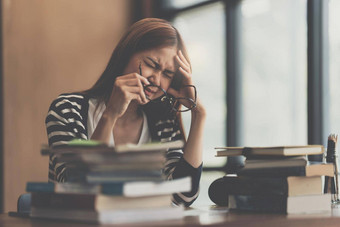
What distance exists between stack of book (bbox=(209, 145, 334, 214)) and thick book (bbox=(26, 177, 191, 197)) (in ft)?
0.94

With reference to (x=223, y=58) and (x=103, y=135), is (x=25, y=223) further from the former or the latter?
(x=223, y=58)

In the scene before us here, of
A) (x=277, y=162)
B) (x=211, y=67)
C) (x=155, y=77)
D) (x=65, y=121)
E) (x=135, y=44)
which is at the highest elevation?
(x=211, y=67)

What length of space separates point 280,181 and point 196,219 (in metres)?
0.27

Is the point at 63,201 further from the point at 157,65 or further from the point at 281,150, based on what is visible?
the point at 157,65

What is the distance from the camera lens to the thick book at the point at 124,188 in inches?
37.3

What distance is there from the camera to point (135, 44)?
1839mm

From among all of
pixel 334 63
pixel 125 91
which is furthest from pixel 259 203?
pixel 334 63

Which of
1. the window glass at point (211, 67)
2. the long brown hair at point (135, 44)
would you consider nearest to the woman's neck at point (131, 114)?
the long brown hair at point (135, 44)

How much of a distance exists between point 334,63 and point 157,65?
5.44ft

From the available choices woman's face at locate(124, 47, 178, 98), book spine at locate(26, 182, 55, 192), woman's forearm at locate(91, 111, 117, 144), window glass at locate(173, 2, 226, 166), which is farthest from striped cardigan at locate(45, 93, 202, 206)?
window glass at locate(173, 2, 226, 166)

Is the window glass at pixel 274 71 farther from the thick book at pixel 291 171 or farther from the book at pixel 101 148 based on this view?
the book at pixel 101 148

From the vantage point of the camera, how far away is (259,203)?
125 cm

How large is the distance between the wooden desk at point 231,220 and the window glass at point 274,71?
6.98 ft

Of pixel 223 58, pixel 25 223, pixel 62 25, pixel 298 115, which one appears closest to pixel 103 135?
pixel 25 223
